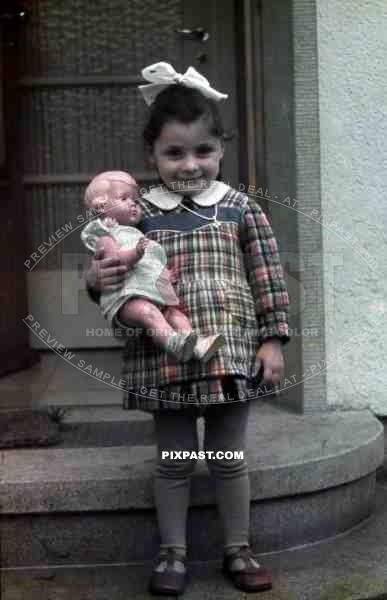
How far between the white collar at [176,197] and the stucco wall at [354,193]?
1.10 m

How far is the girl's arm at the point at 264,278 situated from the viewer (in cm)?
297

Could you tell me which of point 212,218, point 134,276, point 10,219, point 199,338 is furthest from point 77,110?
point 199,338

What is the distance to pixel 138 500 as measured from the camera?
3205 millimetres

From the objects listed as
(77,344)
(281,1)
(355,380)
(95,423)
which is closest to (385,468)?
(355,380)

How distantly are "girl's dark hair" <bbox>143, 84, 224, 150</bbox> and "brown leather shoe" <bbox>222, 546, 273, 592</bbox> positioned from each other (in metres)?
1.30

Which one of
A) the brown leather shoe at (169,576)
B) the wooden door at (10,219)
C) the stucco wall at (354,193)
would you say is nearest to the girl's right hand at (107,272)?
the brown leather shoe at (169,576)

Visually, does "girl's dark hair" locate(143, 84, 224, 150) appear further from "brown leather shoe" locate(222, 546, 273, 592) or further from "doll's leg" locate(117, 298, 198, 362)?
"brown leather shoe" locate(222, 546, 273, 592)

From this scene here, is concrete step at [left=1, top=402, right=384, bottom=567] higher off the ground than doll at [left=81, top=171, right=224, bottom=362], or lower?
lower

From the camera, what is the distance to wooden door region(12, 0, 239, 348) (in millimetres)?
4906

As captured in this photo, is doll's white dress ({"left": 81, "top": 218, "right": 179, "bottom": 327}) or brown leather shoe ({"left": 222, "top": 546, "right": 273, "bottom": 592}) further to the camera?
brown leather shoe ({"left": 222, "top": 546, "right": 273, "bottom": 592})

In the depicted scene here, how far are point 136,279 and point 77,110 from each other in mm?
2469

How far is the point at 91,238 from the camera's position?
2.84 metres

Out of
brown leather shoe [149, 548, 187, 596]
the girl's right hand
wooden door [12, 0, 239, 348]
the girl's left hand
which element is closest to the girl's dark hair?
the girl's right hand

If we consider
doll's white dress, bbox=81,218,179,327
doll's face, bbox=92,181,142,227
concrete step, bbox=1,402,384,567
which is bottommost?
concrete step, bbox=1,402,384,567
